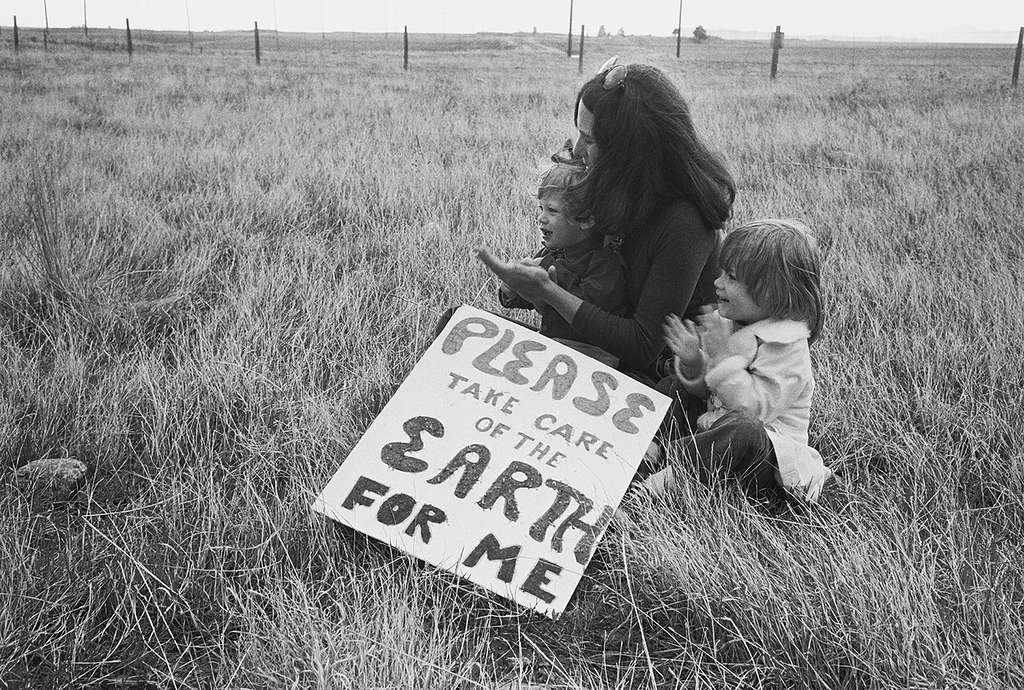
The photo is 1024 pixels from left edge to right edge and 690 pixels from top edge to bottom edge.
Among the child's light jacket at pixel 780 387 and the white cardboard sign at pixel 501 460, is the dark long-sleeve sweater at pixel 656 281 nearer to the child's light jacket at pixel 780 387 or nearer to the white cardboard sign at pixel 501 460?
the white cardboard sign at pixel 501 460

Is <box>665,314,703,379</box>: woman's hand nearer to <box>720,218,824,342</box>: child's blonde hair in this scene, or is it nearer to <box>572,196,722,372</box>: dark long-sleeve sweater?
<box>572,196,722,372</box>: dark long-sleeve sweater

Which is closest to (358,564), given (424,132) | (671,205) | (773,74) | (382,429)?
(382,429)

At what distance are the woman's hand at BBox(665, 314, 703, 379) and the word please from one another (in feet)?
0.45

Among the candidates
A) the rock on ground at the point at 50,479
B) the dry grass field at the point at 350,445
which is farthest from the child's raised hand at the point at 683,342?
the rock on ground at the point at 50,479

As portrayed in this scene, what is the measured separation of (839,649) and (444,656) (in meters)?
0.74

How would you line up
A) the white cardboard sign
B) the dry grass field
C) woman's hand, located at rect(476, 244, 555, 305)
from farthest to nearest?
woman's hand, located at rect(476, 244, 555, 305) < the white cardboard sign < the dry grass field

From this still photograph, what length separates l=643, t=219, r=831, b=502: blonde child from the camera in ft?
6.59

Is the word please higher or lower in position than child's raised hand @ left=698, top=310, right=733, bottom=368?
lower

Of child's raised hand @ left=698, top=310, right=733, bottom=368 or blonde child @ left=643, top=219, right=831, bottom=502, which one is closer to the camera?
blonde child @ left=643, top=219, right=831, bottom=502

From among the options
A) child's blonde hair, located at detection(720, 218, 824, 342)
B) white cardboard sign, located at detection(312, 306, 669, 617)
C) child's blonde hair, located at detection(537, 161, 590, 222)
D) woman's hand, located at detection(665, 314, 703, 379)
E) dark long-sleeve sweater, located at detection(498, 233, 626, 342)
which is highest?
child's blonde hair, located at detection(537, 161, 590, 222)

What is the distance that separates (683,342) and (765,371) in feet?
0.72

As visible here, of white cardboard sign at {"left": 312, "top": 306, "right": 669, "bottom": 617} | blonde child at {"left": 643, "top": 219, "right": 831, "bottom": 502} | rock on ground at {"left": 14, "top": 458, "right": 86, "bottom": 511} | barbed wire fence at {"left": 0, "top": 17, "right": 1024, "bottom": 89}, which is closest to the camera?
white cardboard sign at {"left": 312, "top": 306, "right": 669, "bottom": 617}

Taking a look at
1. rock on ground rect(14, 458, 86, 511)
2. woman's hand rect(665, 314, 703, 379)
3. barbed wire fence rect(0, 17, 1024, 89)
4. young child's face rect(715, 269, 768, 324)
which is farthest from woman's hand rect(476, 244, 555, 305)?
barbed wire fence rect(0, 17, 1024, 89)

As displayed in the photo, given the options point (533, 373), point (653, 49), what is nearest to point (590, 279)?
point (533, 373)
